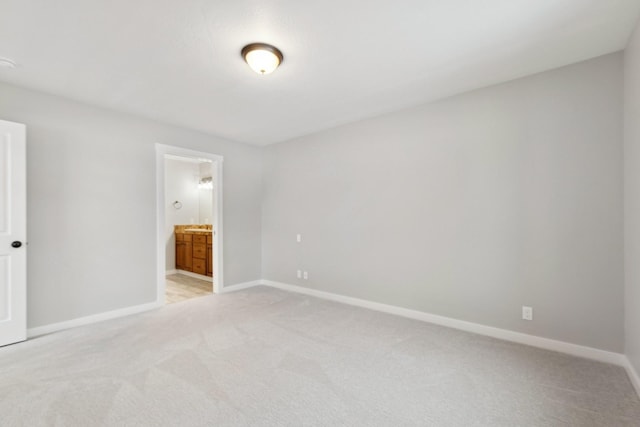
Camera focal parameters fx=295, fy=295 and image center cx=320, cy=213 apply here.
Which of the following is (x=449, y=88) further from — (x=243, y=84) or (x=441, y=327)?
(x=441, y=327)

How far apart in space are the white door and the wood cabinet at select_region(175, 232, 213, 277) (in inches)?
113

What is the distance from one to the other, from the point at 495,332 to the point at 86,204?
4.61m

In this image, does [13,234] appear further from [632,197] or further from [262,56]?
[632,197]

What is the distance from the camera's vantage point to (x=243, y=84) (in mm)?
2934

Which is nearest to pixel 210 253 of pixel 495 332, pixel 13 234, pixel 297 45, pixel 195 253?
pixel 195 253

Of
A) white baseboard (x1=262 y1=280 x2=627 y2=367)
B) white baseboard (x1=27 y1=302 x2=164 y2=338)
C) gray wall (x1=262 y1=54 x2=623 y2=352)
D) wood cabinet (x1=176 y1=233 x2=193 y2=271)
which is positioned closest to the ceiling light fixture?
white baseboard (x1=27 y1=302 x2=164 y2=338)

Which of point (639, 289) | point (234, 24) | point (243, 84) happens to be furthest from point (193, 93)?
point (639, 289)

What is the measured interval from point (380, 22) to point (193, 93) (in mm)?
2063

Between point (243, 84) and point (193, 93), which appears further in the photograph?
point (193, 93)

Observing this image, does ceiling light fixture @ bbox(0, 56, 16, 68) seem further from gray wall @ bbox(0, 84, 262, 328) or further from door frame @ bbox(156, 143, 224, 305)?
door frame @ bbox(156, 143, 224, 305)

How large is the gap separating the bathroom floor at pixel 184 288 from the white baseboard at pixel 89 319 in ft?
1.27

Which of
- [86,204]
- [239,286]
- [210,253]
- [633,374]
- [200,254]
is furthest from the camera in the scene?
[200,254]

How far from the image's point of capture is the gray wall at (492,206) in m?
2.46

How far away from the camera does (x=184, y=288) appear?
503 centimetres
